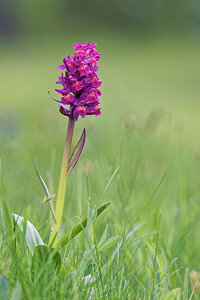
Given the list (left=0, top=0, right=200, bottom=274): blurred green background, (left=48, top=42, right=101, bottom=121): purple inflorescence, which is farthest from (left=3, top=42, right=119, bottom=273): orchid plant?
(left=0, top=0, right=200, bottom=274): blurred green background

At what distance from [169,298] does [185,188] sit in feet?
2.91

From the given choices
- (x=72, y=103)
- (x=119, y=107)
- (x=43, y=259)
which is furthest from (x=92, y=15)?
(x=43, y=259)

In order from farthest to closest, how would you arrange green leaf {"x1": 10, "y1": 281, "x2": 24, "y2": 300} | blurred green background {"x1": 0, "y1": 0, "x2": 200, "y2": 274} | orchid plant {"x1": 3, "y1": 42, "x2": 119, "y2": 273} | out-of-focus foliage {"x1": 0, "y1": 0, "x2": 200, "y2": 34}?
out-of-focus foliage {"x1": 0, "y1": 0, "x2": 200, "y2": 34}, blurred green background {"x1": 0, "y1": 0, "x2": 200, "y2": 274}, orchid plant {"x1": 3, "y1": 42, "x2": 119, "y2": 273}, green leaf {"x1": 10, "y1": 281, "x2": 24, "y2": 300}

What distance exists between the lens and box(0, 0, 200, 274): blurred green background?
1.62 meters

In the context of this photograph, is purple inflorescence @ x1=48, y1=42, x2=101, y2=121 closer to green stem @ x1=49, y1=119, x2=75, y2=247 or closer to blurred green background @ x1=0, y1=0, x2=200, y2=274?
green stem @ x1=49, y1=119, x2=75, y2=247

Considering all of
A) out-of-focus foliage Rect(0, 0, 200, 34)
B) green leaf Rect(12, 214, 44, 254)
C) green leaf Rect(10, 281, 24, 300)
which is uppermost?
out-of-focus foliage Rect(0, 0, 200, 34)

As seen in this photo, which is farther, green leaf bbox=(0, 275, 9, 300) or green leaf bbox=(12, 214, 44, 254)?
green leaf bbox=(12, 214, 44, 254)

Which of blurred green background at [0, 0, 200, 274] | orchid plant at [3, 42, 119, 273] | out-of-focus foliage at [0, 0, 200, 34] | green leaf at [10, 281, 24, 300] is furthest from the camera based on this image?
out-of-focus foliage at [0, 0, 200, 34]

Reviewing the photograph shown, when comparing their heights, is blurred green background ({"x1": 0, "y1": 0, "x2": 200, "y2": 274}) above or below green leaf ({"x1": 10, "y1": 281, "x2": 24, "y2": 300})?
above

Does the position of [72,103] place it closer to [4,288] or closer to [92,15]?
[4,288]

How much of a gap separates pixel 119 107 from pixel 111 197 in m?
1.21

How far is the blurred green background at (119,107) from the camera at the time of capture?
162 cm

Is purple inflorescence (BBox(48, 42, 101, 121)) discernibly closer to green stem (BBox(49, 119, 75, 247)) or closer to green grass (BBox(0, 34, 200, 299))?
green stem (BBox(49, 119, 75, 247))

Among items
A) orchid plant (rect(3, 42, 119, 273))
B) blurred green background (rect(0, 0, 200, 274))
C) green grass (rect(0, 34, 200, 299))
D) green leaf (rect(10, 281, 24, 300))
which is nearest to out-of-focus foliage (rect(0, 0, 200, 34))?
blurred green background (rect(0, 0, 200, 274))
